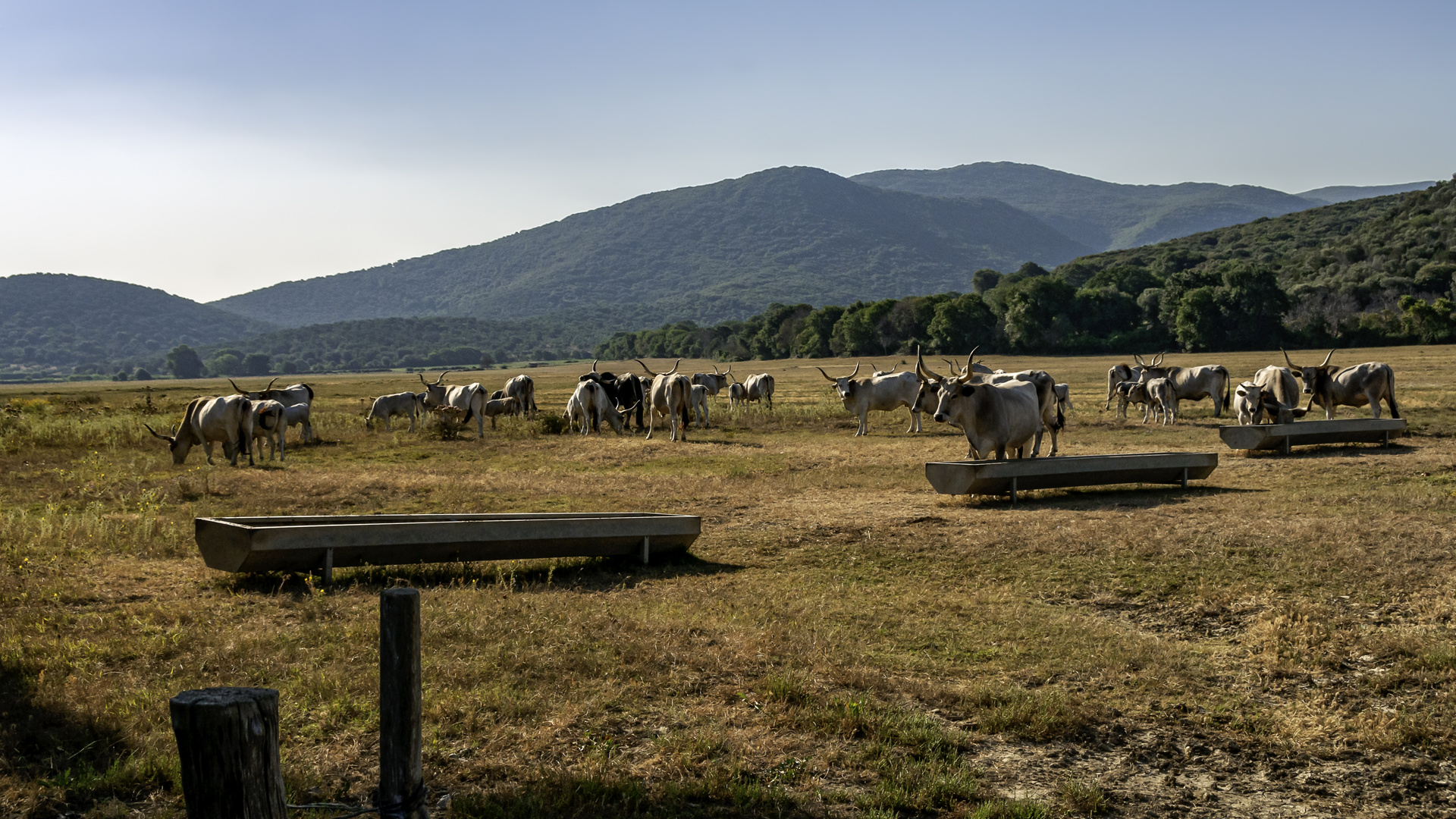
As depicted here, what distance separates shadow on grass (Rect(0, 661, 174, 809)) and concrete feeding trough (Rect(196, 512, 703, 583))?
2990 millimetres

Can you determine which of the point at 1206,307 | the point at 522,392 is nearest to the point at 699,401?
the point at 522,392

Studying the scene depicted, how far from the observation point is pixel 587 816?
15.1ft

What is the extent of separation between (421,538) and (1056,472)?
881cm

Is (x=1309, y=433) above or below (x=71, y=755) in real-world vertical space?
above

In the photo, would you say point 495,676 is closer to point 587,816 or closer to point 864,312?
point 587,816

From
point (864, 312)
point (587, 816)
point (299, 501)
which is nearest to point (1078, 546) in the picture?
point (587, 816)

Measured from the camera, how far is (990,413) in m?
15.8

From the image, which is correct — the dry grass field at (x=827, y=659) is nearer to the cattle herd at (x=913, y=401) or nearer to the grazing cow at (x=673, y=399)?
the cattle herd at (x=913, y=401)

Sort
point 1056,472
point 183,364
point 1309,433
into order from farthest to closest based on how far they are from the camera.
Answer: point 183,364 → point 1309,433 → point 1056,472

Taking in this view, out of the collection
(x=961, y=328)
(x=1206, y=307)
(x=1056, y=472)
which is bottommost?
(x=1056, y=472)

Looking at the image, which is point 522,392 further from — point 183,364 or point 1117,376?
point 183,364

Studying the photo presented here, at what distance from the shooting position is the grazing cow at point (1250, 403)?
72.9 ft

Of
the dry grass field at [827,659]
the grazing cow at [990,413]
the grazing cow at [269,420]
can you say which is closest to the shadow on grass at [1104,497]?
the dry grass field at [827,659]

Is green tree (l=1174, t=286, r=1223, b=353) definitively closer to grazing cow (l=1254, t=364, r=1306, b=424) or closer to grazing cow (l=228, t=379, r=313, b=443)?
grazing cow (l=1254, t=364, r=1306, b=424)
